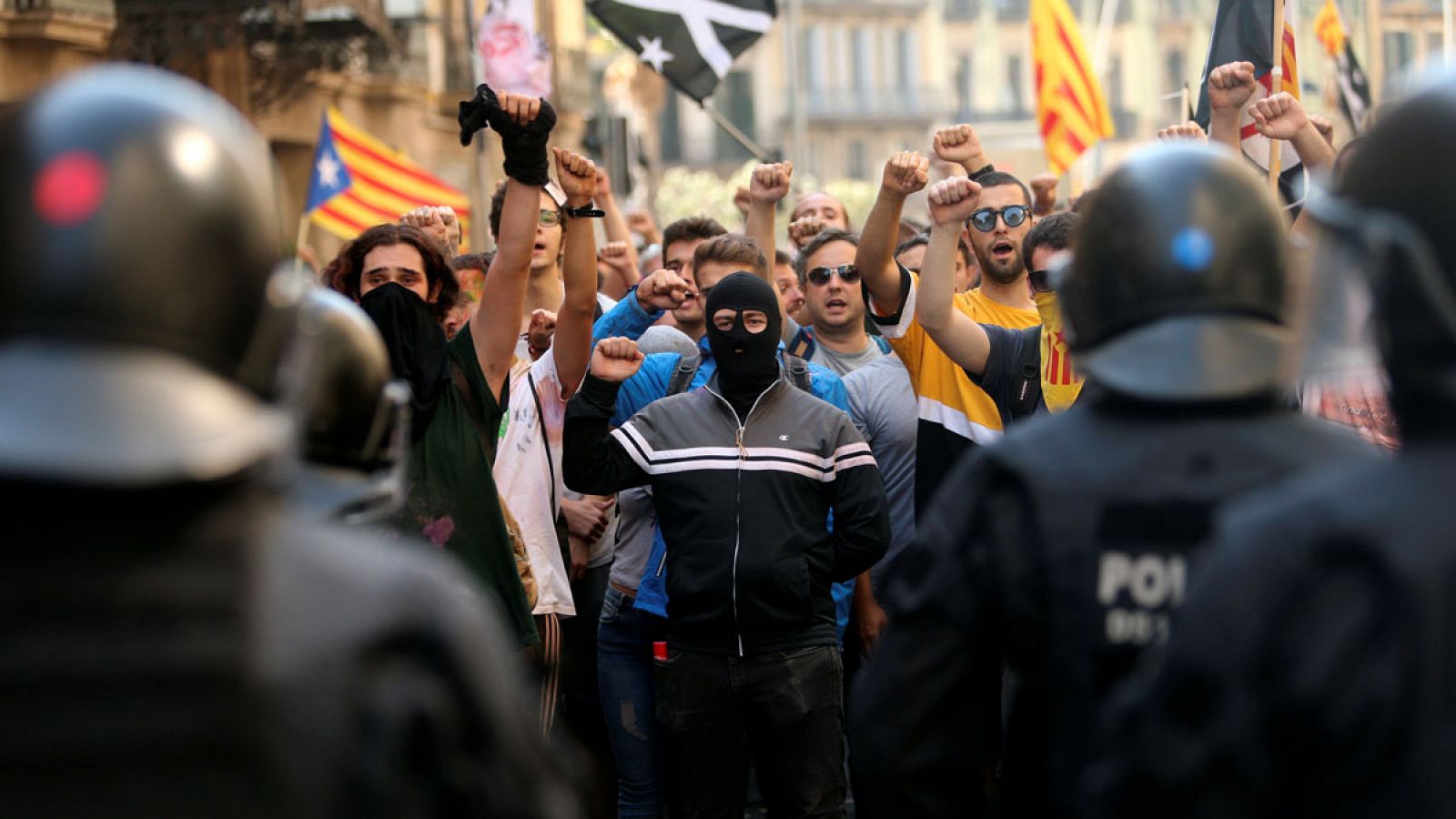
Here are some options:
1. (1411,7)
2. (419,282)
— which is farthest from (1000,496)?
(1411,7)

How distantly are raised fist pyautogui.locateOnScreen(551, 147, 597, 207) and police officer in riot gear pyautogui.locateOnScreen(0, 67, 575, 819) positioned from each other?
400 centimetres

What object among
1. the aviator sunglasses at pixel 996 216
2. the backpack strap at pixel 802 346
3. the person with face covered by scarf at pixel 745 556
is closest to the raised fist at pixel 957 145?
the aviator sunglasses at pixel 996 216

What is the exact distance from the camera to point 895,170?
6234mm

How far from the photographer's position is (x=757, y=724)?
5.98m

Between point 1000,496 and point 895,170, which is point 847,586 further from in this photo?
point 1000,496

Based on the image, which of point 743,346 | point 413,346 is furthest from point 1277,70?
point 413,346

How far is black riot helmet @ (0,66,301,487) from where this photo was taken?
6.02 feet

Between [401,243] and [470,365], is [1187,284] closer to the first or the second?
[470,365]

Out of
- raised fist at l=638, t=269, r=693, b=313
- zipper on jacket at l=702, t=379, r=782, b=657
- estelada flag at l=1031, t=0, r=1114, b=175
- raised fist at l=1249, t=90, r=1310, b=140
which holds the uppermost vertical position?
estelada flag at l=1031, t=0, r=1114, b=175

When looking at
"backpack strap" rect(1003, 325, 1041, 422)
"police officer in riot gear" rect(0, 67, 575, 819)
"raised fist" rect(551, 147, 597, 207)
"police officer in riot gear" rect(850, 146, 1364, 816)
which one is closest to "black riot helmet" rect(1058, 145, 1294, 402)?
"police officer in riot gear" rect(850, 146, 1364, 816)

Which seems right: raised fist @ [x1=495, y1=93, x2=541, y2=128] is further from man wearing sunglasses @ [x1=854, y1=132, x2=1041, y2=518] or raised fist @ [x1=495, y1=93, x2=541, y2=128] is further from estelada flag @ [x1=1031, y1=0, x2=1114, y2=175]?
estelada flag @ [x1=1031, y1=0, x2=1114, y2=175]

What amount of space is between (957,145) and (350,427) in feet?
15.2

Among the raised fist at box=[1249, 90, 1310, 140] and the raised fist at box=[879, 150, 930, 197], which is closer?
the raised fist at box=[1249, 90, 1310, 140]

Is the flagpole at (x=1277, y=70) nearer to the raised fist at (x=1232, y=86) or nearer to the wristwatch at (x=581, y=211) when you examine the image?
the raised fist at (x=1232, y=86)
